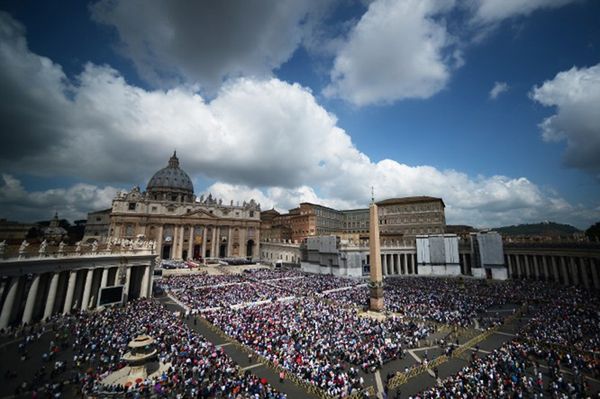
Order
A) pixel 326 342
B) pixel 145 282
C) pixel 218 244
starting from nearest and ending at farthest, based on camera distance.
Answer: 1. pixel 326 342
2. pixel 145 282
3. pixel 218 244

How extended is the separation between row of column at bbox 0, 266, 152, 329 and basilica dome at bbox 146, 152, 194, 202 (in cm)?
6660

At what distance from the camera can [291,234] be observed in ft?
336

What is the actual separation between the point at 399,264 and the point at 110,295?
5371cm

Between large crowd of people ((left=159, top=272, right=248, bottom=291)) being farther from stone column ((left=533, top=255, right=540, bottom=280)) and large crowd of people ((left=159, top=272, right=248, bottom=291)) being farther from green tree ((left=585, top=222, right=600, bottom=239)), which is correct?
green tree ((left=585, top=222, right=600, bottom=239))

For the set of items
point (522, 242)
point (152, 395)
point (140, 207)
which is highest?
point (140, 207)

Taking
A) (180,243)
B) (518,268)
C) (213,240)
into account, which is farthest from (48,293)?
(518,268)

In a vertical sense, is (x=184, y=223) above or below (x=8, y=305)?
above

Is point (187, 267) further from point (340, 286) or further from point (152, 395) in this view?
point (152, 395)

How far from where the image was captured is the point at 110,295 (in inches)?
1122

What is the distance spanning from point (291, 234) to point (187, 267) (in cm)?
4625

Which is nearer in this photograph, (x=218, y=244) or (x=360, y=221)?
(x=218, y=244)

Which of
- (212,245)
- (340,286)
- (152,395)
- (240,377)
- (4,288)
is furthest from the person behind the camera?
(212,245)

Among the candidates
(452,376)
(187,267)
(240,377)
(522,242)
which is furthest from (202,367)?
(522,242)

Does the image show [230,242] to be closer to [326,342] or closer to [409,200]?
[409,200]
